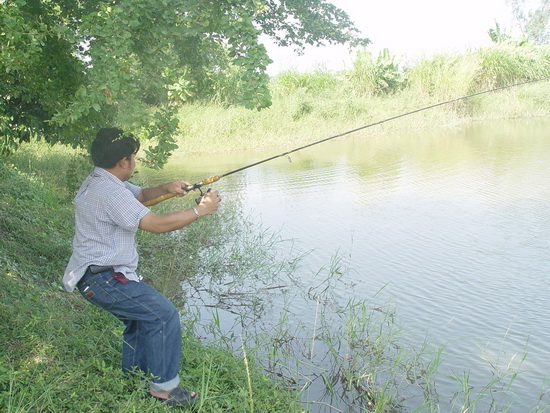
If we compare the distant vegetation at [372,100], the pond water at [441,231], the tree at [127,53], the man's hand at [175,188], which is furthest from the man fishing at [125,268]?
the distant vegetation at [372,100]

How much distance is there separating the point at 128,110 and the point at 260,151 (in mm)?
12100

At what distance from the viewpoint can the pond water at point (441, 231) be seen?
4.71 metres

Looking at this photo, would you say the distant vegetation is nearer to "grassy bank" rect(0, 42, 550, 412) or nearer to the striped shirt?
"grassy bank" rect(0, 42, 550, 412)

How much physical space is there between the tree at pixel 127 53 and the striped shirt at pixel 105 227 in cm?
132

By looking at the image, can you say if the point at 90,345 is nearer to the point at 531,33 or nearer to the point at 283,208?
the point at 283,208

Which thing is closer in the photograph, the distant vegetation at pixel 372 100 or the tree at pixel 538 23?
the distant vegetation at pixel 372 100

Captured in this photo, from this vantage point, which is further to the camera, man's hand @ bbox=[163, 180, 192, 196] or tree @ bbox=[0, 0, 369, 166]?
tree @ bbox=[0, 0, 369, 166]

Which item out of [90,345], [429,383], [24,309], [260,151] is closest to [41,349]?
[90,345]

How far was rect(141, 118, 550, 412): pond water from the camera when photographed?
471cm

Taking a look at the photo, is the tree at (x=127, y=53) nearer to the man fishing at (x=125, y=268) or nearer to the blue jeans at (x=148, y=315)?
the man fishing at (x=125, y=268)

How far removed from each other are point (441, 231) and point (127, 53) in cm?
451

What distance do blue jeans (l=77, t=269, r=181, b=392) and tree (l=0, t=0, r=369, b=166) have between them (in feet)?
5.17

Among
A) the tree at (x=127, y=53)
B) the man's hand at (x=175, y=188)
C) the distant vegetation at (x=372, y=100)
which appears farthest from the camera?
the distant vegetation at (x=372, y=100)

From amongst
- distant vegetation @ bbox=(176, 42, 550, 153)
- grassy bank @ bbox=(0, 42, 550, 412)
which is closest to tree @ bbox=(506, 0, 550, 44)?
distant vegetation @ bbox=(176, 42, 550, 153)
